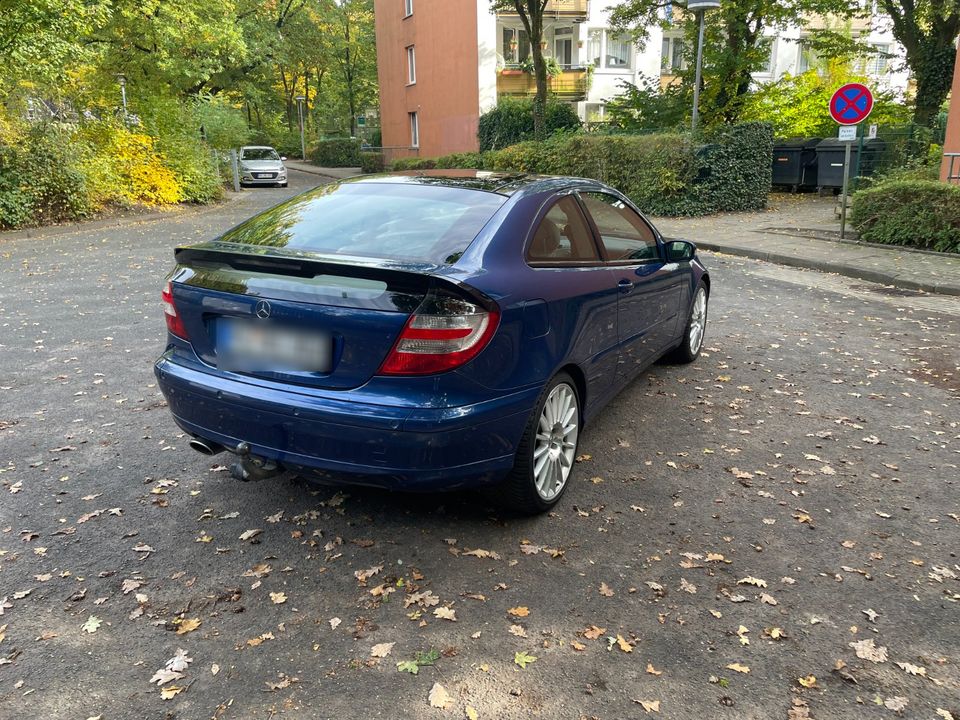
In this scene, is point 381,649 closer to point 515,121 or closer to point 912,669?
point 912,669

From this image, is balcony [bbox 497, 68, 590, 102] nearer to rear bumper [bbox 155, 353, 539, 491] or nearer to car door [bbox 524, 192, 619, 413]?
car door [bbox 524, 192, 619, 413]

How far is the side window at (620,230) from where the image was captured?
14.4 feet

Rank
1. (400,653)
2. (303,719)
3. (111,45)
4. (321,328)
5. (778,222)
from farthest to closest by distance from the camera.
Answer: (111,45)
(778,222)
(321,328)
(400,653)
(303,719)

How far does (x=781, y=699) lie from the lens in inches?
97.7

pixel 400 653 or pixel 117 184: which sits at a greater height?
pixel 117 184

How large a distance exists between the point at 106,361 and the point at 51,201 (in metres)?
12.8

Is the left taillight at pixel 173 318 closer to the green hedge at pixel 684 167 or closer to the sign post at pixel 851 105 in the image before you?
the sign post at pixel 851 105

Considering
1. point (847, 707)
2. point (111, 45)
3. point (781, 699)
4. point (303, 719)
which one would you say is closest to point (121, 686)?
point (303, 719)

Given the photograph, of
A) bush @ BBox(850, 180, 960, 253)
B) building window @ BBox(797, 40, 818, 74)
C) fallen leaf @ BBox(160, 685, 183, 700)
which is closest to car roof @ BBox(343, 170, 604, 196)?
fallen leaf @ BBox(160, 685, 183, 700)

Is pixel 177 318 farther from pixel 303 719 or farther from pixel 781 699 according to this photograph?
pixel 781 699

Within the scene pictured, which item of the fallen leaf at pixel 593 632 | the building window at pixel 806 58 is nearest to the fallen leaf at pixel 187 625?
the fallen leaf at pixel 593 632

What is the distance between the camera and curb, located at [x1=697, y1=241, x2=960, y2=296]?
9617 mm

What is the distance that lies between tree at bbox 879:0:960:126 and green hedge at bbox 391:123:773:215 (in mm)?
7096

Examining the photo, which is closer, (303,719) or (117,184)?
(303,719)
